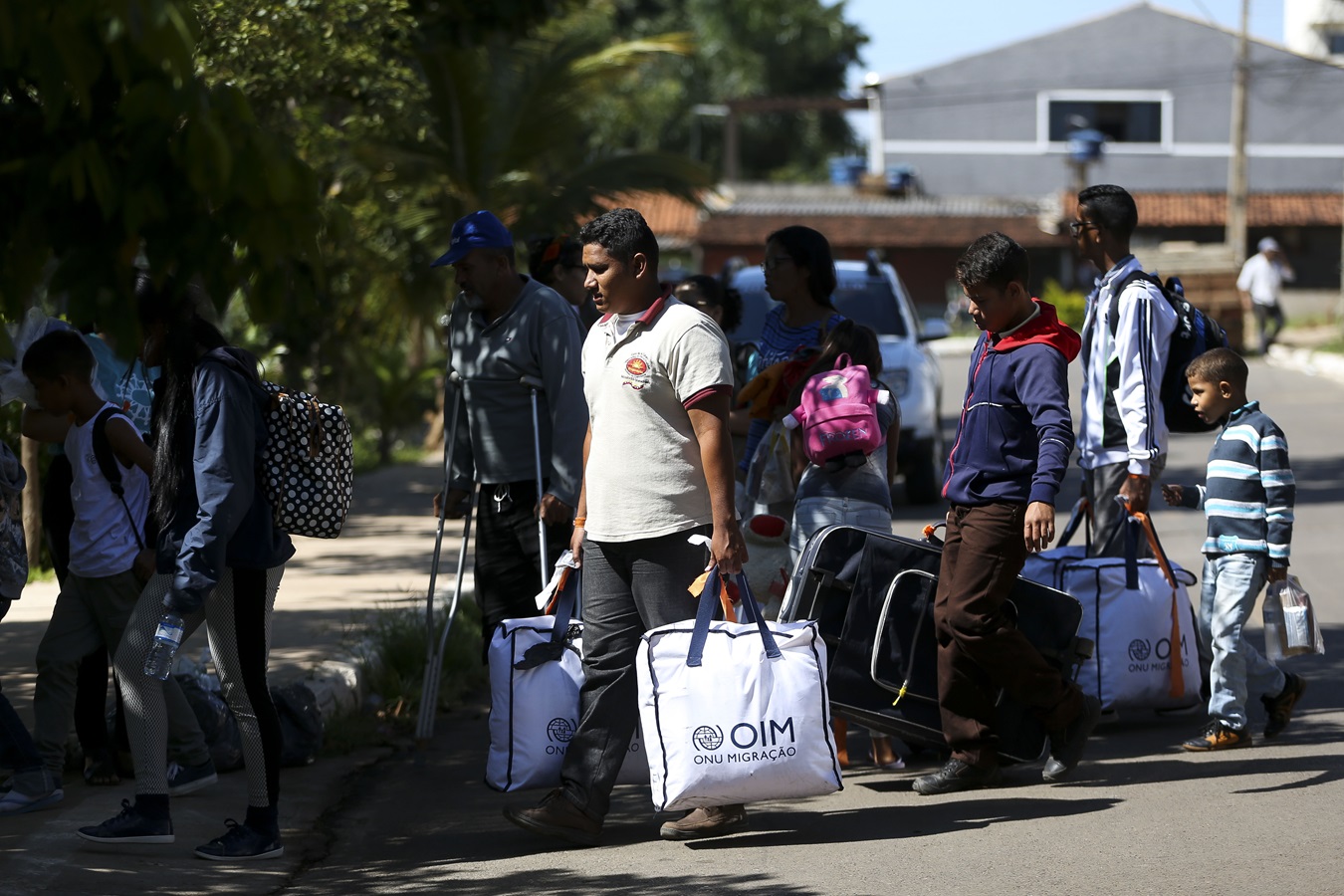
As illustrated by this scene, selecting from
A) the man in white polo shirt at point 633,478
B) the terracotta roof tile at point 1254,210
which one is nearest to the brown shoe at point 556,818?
Answer: the man in white polo shirt at point 633,478

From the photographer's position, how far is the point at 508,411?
6234 millimetres

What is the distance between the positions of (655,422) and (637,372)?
169 millimetres

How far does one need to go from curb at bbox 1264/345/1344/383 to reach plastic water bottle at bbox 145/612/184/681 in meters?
21.4

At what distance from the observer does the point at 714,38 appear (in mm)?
49969

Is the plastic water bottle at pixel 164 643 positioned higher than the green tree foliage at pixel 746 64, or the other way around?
the green tree foliage at pixel 746 64

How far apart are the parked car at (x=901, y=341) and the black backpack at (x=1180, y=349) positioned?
5.69 metres

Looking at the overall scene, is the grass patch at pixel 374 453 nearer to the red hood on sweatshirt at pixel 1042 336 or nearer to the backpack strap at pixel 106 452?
the backpack strap at pixel 106 452

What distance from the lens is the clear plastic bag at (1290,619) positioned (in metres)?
6.19

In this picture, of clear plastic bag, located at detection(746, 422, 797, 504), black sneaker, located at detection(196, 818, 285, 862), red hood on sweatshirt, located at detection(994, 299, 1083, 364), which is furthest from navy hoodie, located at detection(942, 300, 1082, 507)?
black sneaker, located at detection(196, 818, 285, 862)

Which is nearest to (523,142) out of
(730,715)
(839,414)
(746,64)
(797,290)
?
(797,290)

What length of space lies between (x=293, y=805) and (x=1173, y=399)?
3.72m

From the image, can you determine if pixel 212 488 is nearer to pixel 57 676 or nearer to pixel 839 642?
pixel 57 676

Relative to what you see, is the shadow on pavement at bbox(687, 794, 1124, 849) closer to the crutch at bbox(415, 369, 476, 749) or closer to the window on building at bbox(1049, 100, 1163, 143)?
the crutch at bbox(415, 369, 476, 749)

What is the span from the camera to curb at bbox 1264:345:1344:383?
24062 millimetres
